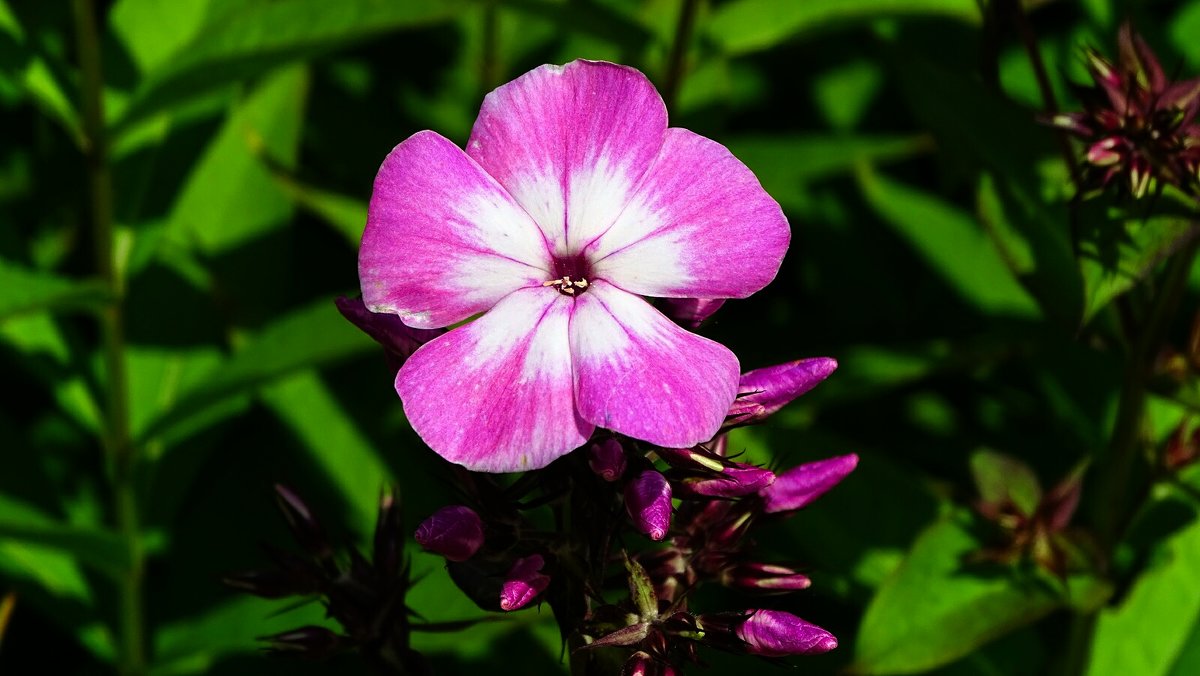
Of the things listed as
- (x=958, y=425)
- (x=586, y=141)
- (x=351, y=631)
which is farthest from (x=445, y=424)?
(x=958, y=425)

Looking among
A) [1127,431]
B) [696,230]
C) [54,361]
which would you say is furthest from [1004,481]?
[54,361]

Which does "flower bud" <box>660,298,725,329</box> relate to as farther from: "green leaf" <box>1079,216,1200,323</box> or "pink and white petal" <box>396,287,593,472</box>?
"green leaf" <box>1079,216,1200,323</box>

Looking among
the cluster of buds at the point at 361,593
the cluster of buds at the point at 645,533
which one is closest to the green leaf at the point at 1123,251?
the cluster of buds at the point at 645,533

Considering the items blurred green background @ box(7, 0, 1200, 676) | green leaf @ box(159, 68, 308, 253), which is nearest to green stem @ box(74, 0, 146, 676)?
blurred green background @ box(7, 0, 1200, 676)

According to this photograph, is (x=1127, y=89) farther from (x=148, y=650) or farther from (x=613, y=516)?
(x=148, y=650)

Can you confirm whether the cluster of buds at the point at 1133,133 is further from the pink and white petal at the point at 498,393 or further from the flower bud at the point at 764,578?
the pink and white petal at the point at 498,393

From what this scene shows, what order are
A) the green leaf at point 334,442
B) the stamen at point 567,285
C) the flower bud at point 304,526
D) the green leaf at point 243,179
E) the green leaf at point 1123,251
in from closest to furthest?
the stamen at point 567,285, the flower bud at point 304,526, the green leaf at point 1123,251, the green leaf at point 334,442, the green leaf at point 243,179
